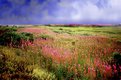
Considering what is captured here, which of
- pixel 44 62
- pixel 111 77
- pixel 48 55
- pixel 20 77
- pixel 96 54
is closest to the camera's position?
pixel 20 77

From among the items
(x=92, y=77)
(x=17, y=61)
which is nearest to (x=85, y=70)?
(x=92, y=77)

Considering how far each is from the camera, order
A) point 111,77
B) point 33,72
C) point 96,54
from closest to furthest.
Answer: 1. point 33,72
2. point 111,77
3. point 96,54

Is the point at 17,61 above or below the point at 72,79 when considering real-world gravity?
above

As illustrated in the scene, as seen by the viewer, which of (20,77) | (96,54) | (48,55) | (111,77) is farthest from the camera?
(96,54)

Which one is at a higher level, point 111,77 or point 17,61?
point 17,61

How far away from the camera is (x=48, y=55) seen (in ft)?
37.8

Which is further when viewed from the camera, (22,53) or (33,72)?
(22,53)

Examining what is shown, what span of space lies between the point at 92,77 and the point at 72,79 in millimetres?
774

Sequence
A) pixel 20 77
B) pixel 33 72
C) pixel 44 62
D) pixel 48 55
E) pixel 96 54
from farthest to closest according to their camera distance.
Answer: pixel 96 54, pixel 48 55, pixel 44 62, pixel 33 72, pixel 20 77

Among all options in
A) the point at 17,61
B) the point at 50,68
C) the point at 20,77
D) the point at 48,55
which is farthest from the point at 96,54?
the point at 20,77

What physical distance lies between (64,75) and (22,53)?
3.03 metres

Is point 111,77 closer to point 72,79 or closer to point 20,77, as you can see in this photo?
point 72,79

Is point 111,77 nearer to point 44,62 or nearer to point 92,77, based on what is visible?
point 92,77

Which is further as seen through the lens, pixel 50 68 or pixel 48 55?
pixel 48 55
